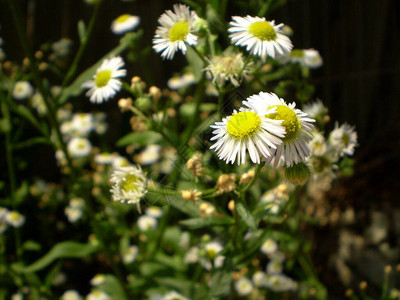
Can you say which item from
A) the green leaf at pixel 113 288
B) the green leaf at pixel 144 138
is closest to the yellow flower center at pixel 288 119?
the green leaf at pixel 144 138

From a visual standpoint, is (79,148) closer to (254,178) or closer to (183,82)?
(183,82)

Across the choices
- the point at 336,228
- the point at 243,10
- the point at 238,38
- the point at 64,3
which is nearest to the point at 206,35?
the point at 238,38

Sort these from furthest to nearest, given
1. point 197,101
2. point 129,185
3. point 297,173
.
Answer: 1. point 197,101
2. point 129,185
3. point 297,173

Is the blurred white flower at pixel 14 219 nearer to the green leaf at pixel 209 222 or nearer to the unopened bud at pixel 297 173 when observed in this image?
the green leaf at pixel 209 222

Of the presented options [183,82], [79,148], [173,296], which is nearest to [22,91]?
[79,148]

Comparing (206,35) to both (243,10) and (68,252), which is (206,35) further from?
(68,252)
